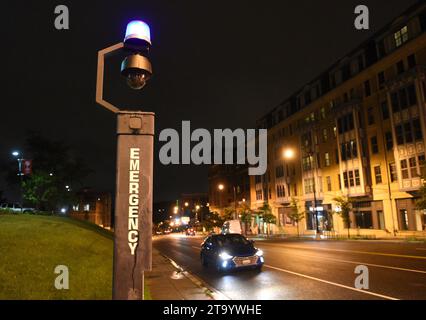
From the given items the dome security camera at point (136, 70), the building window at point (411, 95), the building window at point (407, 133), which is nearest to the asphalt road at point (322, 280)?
the dome security camera at point (136, 70)

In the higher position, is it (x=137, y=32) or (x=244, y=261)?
(x=137, y=32)

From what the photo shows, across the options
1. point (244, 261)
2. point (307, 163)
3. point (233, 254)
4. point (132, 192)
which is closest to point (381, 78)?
point (307, 163)

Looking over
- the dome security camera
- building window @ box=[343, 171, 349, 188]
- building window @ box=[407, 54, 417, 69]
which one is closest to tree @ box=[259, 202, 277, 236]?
building window @ box=[343, 171, 349, 188]

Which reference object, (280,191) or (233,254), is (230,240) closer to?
(233,254)

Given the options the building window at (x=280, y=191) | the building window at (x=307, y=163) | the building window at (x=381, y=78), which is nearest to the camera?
the building window at (x=381, y=78)

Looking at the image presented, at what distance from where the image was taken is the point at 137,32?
4.36 meters

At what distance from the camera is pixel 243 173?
3378 inches

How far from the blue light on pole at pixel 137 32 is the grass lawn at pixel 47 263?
6252mm

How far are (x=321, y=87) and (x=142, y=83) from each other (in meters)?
51.1

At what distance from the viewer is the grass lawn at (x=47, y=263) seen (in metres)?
8.23

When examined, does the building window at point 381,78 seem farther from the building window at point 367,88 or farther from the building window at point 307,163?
the building window at point 307,163

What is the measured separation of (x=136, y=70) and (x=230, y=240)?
12371 millimetres

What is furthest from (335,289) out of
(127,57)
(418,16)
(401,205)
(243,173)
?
(243,173)
